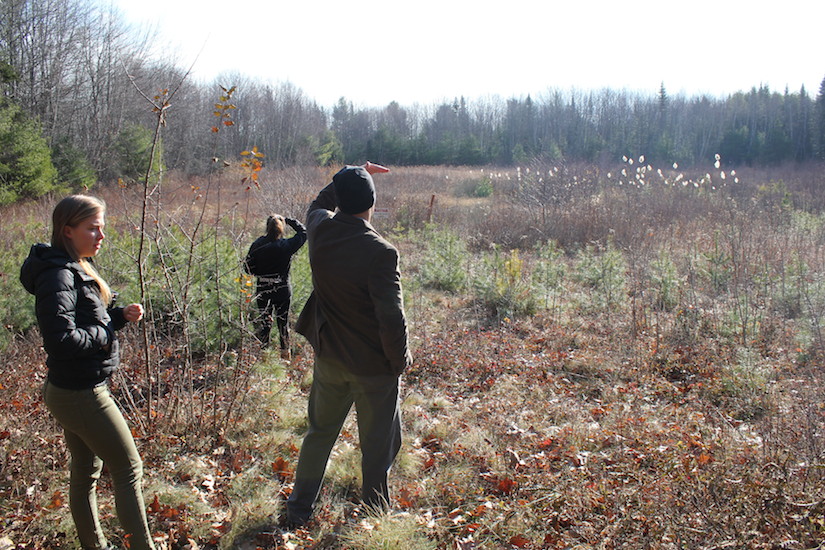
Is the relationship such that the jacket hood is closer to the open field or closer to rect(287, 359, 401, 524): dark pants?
rect(287, 359, 401, 524): dark pants

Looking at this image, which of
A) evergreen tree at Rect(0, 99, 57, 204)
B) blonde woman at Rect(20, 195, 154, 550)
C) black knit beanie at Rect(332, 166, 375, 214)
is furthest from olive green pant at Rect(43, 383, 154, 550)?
evergreen tree at Rect(0, 99, 57, 204)

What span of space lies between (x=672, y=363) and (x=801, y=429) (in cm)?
239

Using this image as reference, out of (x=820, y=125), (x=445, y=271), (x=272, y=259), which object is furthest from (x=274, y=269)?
(x=820, y=125)

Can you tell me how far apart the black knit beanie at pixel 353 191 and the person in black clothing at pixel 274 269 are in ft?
9.33

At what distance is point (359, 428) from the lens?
297cm

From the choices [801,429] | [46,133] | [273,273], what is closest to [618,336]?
[801,429]

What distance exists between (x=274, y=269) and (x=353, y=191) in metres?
3.35

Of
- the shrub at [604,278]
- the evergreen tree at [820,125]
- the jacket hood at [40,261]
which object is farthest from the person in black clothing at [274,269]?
the evergreen tree at [820,125]

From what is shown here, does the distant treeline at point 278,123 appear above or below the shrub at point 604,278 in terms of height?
above

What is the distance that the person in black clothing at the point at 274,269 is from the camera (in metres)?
5.80

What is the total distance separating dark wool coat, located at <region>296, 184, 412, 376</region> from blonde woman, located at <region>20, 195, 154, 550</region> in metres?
0.89

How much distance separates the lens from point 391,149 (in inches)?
2036

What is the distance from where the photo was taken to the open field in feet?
10.2

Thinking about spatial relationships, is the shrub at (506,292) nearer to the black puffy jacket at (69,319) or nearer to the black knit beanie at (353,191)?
the black knit beanie at (353,191)
